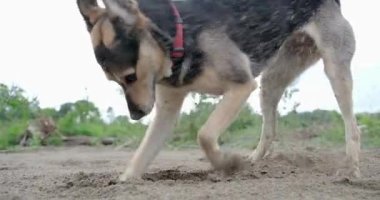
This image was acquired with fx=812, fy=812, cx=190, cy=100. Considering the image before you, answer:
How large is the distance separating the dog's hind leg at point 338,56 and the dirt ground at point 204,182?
56 cm

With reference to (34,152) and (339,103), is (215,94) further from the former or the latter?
(34,152)

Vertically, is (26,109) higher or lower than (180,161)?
higher

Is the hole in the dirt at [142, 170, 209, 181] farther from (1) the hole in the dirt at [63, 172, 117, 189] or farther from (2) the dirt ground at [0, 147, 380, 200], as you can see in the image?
(1) the hole in the dirt at [63, 172, 117, 189]

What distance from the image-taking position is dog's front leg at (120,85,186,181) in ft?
22.5

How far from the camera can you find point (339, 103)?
24.3 ft

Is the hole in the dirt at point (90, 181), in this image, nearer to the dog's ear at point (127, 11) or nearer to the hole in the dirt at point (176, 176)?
the hole in the dirt at point (176, 176)

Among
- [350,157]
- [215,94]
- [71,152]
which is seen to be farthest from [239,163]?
[71,152]

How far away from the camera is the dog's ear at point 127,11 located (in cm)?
602

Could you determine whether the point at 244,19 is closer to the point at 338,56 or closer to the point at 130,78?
the point at 338,56

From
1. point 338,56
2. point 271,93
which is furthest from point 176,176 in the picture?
point 271,93

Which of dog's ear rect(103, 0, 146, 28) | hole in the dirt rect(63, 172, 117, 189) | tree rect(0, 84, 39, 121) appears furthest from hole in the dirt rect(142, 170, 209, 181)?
tree rect(0, 84, 39, 121)

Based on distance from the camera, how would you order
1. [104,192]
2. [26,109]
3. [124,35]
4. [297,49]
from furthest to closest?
[26,109] → [297,49] → [124,35] → [104,192]

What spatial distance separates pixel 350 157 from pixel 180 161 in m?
2.71

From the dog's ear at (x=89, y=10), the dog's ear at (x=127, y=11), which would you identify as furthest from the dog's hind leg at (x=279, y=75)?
the dog's ear at (x=89, y=10)
